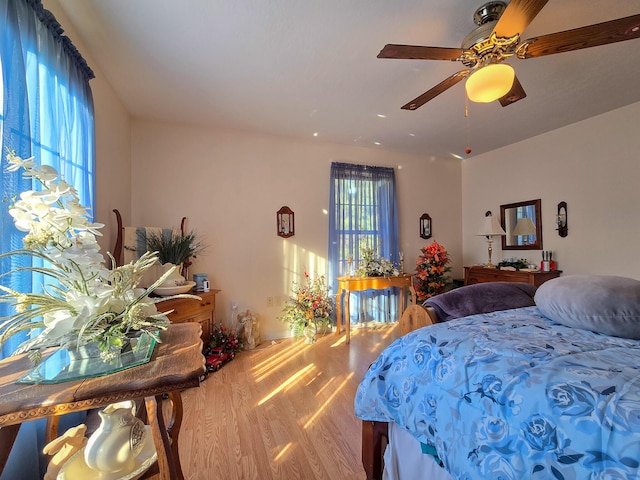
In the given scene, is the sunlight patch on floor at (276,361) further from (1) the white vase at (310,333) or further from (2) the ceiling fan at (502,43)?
(2) the ceiling fan at (502,43)

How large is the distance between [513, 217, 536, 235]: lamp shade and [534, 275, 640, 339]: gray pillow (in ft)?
8.77

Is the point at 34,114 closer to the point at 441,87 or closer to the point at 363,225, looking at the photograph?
the point at 441,87

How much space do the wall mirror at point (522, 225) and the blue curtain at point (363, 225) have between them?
153 centimetres

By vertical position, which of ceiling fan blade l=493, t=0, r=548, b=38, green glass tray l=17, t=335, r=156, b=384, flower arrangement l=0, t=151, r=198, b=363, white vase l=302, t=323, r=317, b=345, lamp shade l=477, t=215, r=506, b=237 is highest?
ceiling fan blade l=493, t=0, r=548, b=38

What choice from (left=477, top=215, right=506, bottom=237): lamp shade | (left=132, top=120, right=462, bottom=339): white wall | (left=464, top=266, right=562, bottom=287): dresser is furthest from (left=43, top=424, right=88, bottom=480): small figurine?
(left=477, top=215, right=506, bottom=237): lamp shade

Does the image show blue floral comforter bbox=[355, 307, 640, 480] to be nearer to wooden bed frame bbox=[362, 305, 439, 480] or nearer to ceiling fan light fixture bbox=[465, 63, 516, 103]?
wooden bed frame bbox=[362, 305, 439, 480]

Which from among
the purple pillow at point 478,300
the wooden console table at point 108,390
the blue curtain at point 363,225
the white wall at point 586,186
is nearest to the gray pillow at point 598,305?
the purple pillow at point 478,300

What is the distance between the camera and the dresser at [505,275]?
9.92 ft

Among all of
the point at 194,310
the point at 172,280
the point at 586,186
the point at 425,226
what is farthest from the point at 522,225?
the point at 172,280

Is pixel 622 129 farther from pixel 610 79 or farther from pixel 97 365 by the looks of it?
pixel 97 365

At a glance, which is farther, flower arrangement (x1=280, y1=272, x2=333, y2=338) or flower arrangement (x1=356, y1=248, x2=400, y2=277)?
flower arrangement (x1=356, y1=248, x2=400, y2=277)

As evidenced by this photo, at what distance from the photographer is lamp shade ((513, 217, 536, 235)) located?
3.48m

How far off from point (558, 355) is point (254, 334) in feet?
9.10

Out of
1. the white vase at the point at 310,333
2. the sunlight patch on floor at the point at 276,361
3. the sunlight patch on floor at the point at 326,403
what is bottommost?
the sunlight patch on floor at the point at 326,403
